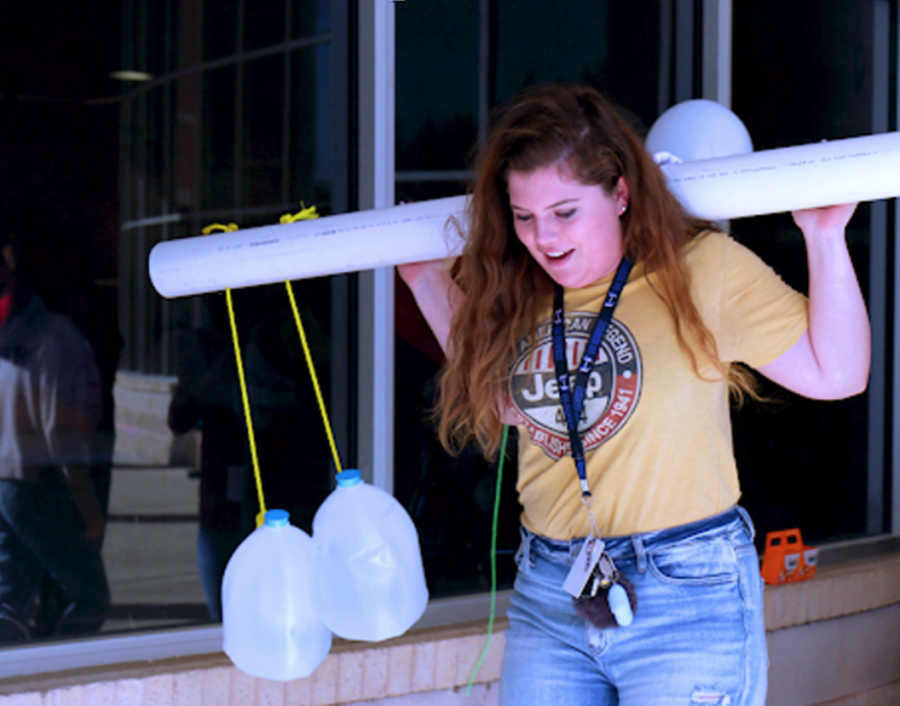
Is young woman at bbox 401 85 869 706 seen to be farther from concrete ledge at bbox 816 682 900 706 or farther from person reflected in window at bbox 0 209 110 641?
concrete ledge at bbox 816 682 900 706

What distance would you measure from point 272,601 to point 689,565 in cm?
70

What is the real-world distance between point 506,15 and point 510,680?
6.94 feet

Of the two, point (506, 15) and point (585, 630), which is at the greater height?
point (506, 15)

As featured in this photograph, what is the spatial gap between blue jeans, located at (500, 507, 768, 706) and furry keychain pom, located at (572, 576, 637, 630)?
0.05 feet

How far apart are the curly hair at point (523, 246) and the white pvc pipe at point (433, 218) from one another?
6cm

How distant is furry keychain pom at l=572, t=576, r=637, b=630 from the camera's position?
4.54ft

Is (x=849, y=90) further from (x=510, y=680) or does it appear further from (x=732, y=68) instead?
(x=510, y=680)

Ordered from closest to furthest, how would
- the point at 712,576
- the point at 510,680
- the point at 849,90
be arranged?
the point at 712,576
the point at 510,680
the point at 849,90

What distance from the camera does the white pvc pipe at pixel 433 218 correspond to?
139 cm

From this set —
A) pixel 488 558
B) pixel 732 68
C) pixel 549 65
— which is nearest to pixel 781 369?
pixel 488 558

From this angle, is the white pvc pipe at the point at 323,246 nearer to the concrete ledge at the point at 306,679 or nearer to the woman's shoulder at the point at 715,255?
the woman's shoulder at the point at 715,255

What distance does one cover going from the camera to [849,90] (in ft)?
11.1

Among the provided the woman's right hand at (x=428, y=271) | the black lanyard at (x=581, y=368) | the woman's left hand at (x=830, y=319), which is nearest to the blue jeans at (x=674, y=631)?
the black lanyard at (x=581, y=368)

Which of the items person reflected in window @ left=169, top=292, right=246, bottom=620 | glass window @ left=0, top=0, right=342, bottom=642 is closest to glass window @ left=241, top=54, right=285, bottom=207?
glass window @ left=0, top=0, right=342, bottom=642
